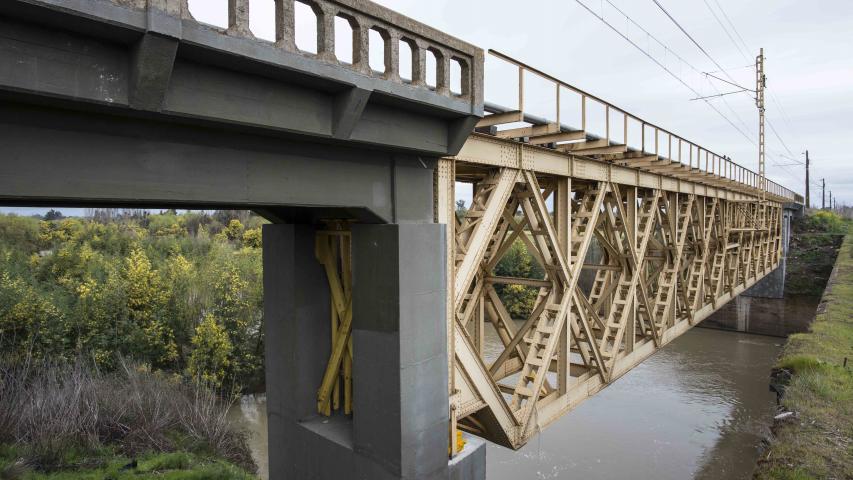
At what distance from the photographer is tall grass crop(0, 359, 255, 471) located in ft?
33.0

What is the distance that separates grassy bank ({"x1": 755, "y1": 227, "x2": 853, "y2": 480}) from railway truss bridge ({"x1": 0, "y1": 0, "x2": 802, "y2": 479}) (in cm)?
273

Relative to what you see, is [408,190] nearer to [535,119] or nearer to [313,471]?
[535,119]

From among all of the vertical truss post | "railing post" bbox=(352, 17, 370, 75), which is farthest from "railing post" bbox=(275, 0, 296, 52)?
the vertical truss post

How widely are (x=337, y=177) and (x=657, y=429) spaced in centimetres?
1724

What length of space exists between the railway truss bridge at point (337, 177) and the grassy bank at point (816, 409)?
8.97ft

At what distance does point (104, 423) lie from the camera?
37.7ft

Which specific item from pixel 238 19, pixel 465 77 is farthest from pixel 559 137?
pixel 238 19

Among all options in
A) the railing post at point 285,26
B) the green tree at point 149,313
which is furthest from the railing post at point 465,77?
the green tree at point 149,313

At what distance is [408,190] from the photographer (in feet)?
15.8

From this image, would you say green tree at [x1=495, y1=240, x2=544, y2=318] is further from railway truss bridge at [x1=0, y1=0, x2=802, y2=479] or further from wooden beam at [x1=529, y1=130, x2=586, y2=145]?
wooden beam at [x1=529, y1=130, x2=586, y2=145]

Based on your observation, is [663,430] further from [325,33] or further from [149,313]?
[149,313]

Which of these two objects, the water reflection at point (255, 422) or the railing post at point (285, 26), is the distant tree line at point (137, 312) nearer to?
the water reflection at point (255, 422)

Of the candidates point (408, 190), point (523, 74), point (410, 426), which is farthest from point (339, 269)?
point (523, 74)

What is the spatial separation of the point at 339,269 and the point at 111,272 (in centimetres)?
1955
